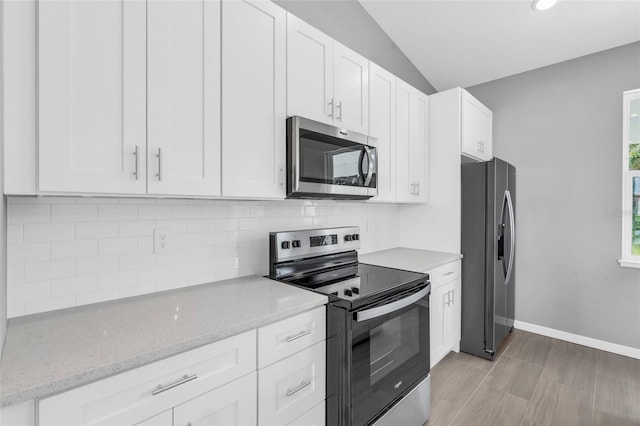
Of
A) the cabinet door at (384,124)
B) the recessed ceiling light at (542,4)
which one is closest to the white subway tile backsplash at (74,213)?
the cabinet door at (384,124)

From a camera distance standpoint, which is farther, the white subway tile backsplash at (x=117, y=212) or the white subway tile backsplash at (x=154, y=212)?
the white subway tile backsplash at (x=154, y=212)

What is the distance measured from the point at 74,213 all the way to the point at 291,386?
1.16 metres

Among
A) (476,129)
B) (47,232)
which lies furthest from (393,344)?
(476,129)

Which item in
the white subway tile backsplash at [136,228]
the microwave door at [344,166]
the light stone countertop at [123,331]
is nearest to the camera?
the light stone countertop at [123,331]

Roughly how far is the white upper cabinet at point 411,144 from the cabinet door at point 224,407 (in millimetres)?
1827

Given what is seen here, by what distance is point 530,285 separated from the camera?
324 centimetres

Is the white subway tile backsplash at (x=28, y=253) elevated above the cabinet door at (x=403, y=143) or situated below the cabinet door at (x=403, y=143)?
below

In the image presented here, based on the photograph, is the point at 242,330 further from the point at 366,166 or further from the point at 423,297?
the point at 366,166

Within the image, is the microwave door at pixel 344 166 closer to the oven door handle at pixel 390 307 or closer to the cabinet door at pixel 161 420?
the oven door handle at pixel 390 307

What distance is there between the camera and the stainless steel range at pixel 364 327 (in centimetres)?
141

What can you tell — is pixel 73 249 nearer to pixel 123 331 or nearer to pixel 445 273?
pixel 123 331

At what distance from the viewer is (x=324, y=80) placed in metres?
1.84

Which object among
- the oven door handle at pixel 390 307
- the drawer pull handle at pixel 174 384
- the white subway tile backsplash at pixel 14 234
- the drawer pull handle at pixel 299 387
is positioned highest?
the white subway tile backsplash at pixel 14 234

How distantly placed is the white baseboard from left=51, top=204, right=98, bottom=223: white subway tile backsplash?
389 cm
